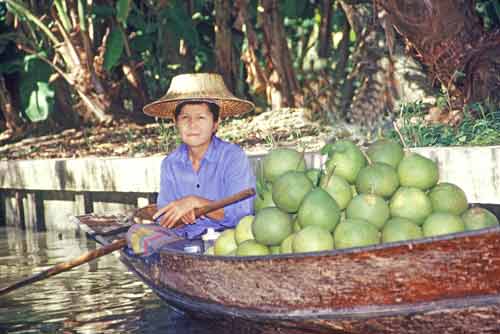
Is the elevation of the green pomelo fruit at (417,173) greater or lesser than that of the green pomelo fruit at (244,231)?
greater

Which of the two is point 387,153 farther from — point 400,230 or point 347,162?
point 400,230

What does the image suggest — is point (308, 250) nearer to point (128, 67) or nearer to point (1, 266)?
point (1, 266)

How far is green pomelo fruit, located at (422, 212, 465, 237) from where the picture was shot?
3998 millimetres

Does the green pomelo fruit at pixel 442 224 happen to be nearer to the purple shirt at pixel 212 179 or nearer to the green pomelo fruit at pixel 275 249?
the green pomelo fruit at pixel 275 249

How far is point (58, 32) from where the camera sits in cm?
1270

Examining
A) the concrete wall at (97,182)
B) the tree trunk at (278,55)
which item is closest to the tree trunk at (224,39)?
the tree trunk at (278,55)

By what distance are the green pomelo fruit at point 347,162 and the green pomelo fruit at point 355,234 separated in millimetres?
373

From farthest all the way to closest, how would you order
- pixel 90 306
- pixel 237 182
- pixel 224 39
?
pixel 224 39 → pixel 90 306 → pixel 237 182

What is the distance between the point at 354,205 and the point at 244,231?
2.19 feet

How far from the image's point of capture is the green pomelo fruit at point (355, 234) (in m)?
4.00

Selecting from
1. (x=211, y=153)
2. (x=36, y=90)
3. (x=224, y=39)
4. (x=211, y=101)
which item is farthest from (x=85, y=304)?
(x=36, y=90)

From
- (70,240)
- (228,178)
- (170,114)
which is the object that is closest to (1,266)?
(70,240)

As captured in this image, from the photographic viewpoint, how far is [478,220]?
4.16m

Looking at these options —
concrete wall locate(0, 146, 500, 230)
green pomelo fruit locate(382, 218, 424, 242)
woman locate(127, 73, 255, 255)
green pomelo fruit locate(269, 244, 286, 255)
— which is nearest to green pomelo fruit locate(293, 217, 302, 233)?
green pomelo fruit locate(269, 244, 286, 255)
